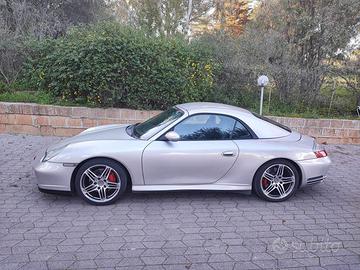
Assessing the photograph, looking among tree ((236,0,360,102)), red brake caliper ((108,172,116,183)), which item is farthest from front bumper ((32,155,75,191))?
tree ((236,0,360,102))

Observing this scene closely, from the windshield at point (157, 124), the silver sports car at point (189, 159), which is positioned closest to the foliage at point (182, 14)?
the windshield at point (157, 124)

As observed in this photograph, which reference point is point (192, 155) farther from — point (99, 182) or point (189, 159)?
point (99, 182)

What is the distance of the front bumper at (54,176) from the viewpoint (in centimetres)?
412

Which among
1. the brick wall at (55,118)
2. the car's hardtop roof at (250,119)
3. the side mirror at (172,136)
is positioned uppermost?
the car's hardtop roof at (250,119)

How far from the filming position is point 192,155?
428 centimetres

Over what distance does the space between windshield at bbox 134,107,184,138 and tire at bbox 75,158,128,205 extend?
57 centimetres

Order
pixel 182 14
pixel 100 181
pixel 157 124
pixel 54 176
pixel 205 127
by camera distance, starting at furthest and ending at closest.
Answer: pixel 182 14, pixel 157 124, pixel 205 127, pixel 100 181, pixel 54 176

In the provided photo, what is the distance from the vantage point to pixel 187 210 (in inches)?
167

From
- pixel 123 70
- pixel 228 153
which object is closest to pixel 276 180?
pixel 228 153

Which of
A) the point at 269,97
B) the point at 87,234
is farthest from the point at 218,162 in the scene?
the point at 269,97

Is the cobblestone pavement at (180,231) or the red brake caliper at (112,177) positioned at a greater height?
the red brake caliper at (112,177)

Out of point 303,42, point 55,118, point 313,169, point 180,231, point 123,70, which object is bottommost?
point 180,231

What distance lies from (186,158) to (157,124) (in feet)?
2.25

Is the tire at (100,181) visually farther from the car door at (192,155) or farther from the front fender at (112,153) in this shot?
the car door at (192,155)
